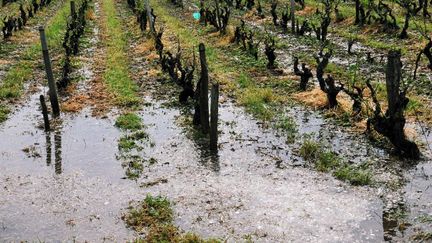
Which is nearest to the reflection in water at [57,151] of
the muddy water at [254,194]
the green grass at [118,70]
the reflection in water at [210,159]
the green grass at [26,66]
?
the muddy water at [254,194]

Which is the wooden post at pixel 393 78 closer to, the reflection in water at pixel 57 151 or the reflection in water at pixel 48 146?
the reflection in water at pixel 57 151

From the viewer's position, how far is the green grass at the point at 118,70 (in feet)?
41.3

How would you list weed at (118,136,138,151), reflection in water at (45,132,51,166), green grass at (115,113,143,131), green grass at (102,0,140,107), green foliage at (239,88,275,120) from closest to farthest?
reflection in water at (45,132,51,166) → weed at (118,136,138,151) → green grass at (115,113,143,131) → green foliage at (239,88,275,120) → green grass at (102,0,140,107)

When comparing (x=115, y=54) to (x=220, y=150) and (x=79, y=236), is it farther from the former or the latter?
(x=79, y=236)

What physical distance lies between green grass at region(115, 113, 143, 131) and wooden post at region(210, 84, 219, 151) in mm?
2133

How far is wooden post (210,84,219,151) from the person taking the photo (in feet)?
29.8

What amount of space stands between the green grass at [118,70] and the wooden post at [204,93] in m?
2.75

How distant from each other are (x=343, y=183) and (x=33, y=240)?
4830 mm

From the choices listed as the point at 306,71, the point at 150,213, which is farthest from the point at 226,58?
the point at 150,213

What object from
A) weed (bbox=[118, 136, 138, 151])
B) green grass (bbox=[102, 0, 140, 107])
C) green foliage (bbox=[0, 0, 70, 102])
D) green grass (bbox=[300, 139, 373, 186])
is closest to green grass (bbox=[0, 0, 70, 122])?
green foliage (bbox=[0, 0, 70, 102])

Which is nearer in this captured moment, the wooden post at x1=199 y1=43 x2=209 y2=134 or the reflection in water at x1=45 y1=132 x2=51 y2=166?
the wooden post at x1=199 y1=43 x2=209 y2=134

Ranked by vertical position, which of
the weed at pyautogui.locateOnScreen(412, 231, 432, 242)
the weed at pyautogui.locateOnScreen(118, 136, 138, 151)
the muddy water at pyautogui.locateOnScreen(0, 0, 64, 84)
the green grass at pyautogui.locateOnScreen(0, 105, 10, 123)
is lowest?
the muddy water at pyautogui.locateOnScreen(0, 0, 64, 84)

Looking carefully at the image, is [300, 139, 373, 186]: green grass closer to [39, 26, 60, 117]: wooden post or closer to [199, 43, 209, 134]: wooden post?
[199, 43, 209, 134]: wooden post

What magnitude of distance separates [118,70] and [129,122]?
4.36 meters
